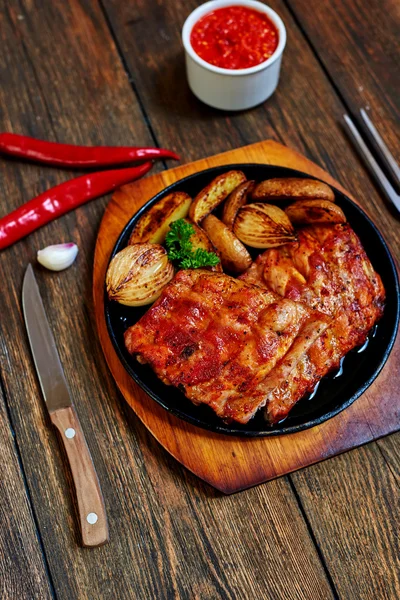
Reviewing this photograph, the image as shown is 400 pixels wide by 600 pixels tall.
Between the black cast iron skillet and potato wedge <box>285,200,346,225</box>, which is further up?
potato wedge <box>285,200,346,225</box>

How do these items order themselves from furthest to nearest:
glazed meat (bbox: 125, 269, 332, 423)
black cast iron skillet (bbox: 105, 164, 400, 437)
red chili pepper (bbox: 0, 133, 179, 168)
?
red chili pepper (bbox: 0, 133, 179, 168), black cast iron skillet (bbox: 105, 164, 400, 437), glazed meat (bbox: 125, 269, 332, 423)

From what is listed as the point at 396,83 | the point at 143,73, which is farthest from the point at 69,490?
the point at 396,83

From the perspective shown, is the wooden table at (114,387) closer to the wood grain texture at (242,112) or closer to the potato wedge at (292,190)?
the wood grain texture at (242,112)

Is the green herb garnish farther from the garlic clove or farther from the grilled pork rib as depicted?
the garlic clove

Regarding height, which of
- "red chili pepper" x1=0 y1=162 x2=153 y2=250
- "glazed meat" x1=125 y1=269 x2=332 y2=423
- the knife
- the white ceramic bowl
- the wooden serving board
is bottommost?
the wooden serving board

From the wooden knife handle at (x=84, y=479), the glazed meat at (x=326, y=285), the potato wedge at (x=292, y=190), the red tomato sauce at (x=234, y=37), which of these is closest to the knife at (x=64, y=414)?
the wooden knife handle at (x=84, y=479)

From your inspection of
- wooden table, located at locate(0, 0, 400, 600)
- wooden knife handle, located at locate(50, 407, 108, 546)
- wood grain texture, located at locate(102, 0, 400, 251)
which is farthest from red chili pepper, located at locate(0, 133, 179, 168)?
wooden knife handle, located at locate(50, 407, 108, 546)
